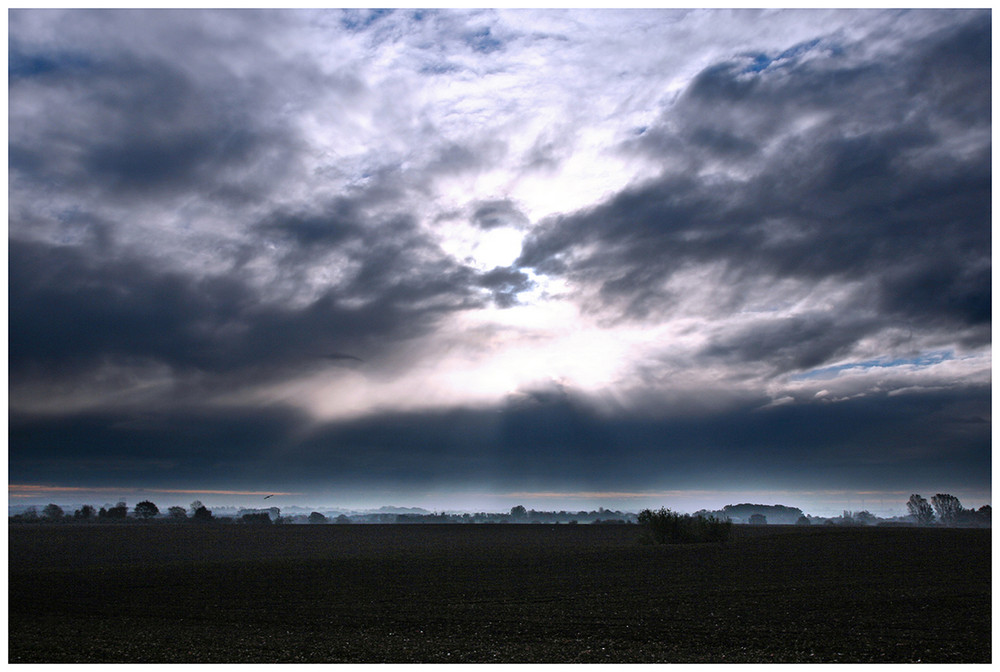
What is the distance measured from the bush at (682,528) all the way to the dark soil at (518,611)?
23274 mm

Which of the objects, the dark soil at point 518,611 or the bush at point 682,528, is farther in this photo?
the bush at point 682,528

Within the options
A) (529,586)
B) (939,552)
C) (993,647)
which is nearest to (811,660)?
(993,647)

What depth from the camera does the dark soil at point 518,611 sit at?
62.7ft

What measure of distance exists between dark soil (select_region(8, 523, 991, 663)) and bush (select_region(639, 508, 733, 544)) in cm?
2327

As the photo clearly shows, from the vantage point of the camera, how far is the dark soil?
62.7 ft

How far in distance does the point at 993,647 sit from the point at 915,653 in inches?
102

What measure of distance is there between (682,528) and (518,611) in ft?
175

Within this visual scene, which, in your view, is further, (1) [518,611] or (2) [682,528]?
(2) [682,528]

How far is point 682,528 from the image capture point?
75562 millimetres

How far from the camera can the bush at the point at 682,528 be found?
75.0 m

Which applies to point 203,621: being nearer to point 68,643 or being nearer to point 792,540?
point 68,643

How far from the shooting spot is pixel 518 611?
27.3 meters

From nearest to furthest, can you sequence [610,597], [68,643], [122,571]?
1. [68,643]
2. [610,597]
3. [122,571]

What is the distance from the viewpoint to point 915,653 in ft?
60.4
